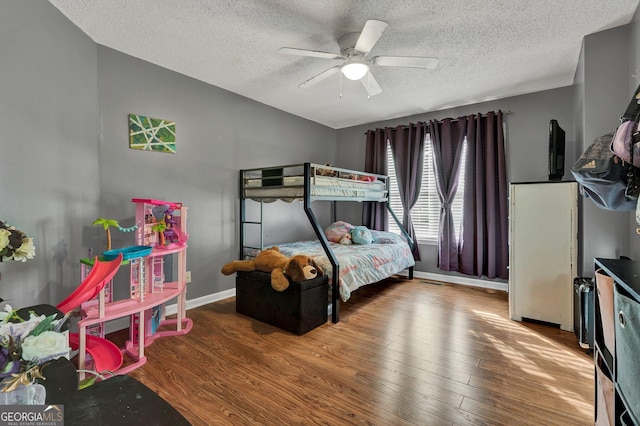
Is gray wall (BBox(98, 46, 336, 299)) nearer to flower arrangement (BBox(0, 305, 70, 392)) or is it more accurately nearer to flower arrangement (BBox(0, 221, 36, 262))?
flower arrangement (BBox(0, 221, 36, 262))

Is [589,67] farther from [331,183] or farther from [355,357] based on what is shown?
[355,357]

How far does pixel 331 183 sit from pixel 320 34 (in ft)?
4.73

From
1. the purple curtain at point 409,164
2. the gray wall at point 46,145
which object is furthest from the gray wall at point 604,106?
the gray wall at point 46,145

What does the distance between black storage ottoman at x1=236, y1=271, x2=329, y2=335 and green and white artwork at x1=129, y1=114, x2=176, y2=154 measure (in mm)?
1506

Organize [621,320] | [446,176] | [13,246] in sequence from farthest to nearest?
1. [446,176]
2. [13,246]
3. [621,320]

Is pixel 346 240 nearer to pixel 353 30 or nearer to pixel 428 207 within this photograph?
pixel 428 207

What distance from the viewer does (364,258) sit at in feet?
10.5

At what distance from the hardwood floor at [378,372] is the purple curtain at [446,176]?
1218 mm

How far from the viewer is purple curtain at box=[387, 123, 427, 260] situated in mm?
A: 4320

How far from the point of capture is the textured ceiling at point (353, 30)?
A: 2006mm

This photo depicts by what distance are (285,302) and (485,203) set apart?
295 cm

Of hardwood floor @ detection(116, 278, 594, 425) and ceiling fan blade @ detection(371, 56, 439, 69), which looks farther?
ceiling fan blade @ detection(371, 56, 439, 69)

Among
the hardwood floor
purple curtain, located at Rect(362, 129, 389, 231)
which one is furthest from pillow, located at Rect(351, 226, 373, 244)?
the hardwood floor

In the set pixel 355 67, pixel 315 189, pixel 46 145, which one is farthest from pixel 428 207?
pixel 46 145
